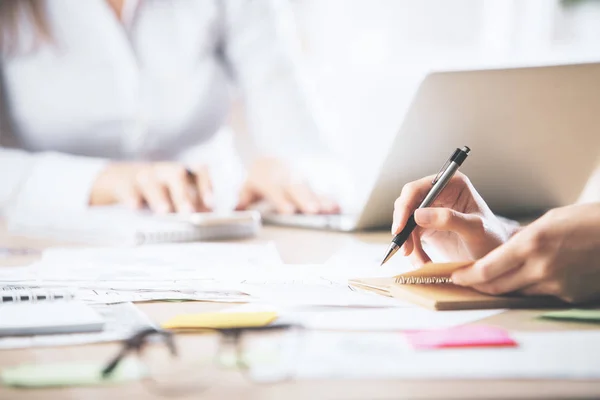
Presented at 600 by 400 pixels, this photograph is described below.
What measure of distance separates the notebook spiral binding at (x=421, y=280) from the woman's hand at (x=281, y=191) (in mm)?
485

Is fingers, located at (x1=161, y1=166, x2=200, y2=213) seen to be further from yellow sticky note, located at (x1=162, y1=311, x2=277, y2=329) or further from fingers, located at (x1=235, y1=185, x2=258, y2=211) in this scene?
yellow sticky note, located at (x1=162, y1=311, x2=277, y2=329)

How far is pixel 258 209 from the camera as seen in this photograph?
1.02 m

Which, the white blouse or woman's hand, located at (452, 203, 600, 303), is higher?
woman's hand, located at (452, 203, 600, 303)

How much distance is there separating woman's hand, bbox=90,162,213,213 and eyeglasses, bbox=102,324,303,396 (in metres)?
0.54

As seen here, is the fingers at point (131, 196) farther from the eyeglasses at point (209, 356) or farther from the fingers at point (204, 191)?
the eyeglasses at point (209, 356)

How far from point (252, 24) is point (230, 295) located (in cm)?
100

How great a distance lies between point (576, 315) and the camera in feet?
1.31

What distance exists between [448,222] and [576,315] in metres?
0.10

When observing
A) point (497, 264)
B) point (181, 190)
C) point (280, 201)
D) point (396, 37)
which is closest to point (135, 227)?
point (181, 190)

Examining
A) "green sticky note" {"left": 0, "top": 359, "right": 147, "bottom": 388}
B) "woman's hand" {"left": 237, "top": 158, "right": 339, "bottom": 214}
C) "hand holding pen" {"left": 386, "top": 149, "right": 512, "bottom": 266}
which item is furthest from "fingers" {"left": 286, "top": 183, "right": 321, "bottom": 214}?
"green sticky note" {"left": 0, "top": 359, "right": 147, "bottom": 388}

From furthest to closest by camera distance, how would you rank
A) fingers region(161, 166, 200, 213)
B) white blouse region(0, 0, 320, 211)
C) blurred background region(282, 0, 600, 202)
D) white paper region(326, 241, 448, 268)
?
blurred background region(282, 0, 600, 202)
white blouse region(0, 0, 320, 211)
fingers region(161, 166, 200, 213)
white paper region(326, 241, 448, 268)

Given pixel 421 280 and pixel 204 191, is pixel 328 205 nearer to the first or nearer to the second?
pixel 204 191

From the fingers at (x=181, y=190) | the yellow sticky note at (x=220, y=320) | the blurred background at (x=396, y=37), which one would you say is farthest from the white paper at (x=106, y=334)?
the blurred background at (x=396, y=37)

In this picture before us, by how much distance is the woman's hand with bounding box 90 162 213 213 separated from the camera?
2.96 feet
